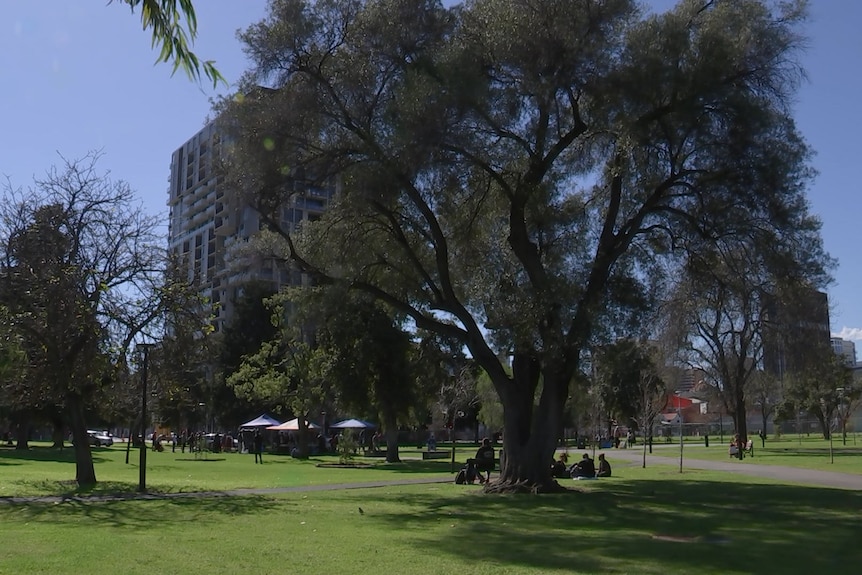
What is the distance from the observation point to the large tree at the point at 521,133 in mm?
20562

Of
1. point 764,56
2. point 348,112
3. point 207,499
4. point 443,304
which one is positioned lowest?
point 207,499

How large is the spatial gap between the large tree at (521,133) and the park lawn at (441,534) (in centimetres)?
485

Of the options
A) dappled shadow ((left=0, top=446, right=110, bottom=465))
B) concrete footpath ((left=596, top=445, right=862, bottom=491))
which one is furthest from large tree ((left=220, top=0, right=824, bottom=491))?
dappled shadow ((left=0, top=446, right=110, bottom=465))

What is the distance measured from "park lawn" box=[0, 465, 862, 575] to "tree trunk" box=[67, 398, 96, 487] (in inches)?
214

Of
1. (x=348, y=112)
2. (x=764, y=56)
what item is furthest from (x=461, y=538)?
(x=764, y=56)

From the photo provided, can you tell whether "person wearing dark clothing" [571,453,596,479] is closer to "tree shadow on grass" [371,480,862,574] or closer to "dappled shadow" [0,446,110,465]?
"tree shadow on grass" [371,480,862,574]

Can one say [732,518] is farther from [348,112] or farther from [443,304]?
[348,112]

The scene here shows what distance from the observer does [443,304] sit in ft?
76.2

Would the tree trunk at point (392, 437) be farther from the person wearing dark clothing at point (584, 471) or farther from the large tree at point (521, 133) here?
the large tree at point (521, 133)

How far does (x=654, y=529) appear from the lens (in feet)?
47.3

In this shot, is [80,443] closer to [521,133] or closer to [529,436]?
[529,436]

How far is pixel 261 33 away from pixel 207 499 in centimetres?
1192

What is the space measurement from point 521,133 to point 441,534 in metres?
12.3

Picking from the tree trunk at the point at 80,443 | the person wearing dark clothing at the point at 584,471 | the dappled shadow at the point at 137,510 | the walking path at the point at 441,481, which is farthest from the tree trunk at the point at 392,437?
the dappled shadow at the point at 137,510
